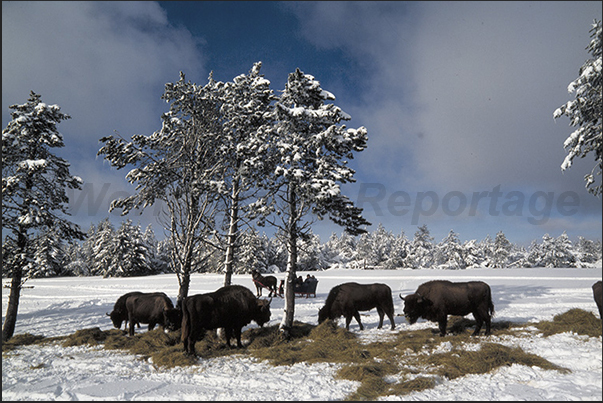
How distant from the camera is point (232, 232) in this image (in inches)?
485

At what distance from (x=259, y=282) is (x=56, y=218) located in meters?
13.3

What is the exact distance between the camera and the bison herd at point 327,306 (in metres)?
9.08

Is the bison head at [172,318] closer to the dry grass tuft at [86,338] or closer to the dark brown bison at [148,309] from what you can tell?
the dark brown bison at [148,309]

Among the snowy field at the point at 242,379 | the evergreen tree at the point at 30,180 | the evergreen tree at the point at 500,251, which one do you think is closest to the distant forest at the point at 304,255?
the evergreen tree at the point at 500,251

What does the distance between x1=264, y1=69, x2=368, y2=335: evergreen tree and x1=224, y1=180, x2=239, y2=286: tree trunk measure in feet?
6.00

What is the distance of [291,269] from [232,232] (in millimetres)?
2988

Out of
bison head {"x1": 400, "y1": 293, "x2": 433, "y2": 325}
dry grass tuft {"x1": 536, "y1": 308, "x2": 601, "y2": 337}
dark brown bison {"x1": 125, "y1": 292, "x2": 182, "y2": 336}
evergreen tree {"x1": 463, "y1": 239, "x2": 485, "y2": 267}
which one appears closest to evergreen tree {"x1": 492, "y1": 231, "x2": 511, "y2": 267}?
evergreen tree {"x1": 463, "y1": 239, "x2": 485, "y2": 267}

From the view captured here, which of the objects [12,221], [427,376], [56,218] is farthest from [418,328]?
[12,221]

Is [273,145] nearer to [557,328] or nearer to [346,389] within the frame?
[346,389]

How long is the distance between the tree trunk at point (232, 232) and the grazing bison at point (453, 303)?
7179 millimetres

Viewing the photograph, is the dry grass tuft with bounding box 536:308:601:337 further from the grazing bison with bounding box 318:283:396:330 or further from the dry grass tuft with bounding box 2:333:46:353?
the dry grass tuft with bounding box 2:333:46:353

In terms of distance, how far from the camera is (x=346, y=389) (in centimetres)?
600

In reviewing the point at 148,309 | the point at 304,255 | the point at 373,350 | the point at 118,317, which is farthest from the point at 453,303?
the point at 304,255

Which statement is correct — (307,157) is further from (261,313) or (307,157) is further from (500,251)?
(500,251)
